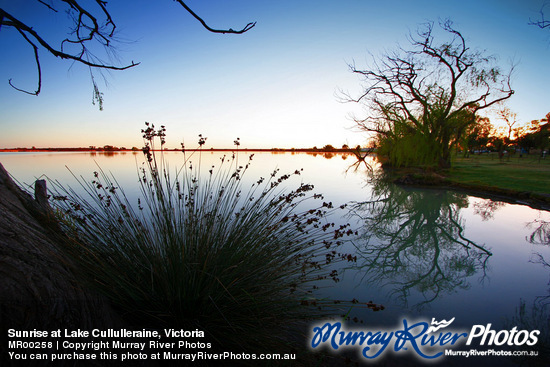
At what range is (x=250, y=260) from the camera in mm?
1877

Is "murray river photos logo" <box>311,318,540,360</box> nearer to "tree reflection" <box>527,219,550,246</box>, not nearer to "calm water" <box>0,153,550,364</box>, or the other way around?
"calm water" <box>0,153,550,364</box>

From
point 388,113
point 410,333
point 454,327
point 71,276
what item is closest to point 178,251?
point 71,276

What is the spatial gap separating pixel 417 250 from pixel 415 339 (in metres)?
2.78

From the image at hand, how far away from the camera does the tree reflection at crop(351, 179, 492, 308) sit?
3381 mm

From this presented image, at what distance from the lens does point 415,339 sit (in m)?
2.27

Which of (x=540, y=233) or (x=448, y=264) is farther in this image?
(x=540, y=233)

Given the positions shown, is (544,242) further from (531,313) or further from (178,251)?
(178,251)

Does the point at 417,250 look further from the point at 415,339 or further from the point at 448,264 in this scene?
the point at 415,339

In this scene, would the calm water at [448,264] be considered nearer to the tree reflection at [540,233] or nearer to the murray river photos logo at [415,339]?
the tree reflection at [540,233]

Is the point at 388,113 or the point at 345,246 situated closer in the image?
the point at 345,246

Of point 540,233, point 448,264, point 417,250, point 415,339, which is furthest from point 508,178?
point 415,339

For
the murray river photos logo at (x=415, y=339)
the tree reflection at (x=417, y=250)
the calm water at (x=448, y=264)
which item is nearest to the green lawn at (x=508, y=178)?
the calm water at (x=448, y=264)

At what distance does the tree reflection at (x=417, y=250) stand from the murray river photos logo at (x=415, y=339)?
1.66 ft

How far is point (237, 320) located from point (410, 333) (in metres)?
1.84
